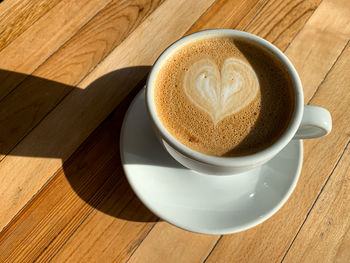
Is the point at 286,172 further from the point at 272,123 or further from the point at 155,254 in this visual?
the point at 155,254

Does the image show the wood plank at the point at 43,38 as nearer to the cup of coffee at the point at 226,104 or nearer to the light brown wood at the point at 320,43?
the cup of coffee at the point at 226,104

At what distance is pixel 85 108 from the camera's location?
729 millimetres

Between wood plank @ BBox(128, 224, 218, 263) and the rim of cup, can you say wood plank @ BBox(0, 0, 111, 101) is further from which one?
wood plank @ BBox(128, 224, 218, 263)

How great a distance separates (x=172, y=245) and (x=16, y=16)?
2.01ft

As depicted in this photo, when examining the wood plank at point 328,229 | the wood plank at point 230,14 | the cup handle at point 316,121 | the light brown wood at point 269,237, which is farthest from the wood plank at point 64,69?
the wood plank at point 328,229

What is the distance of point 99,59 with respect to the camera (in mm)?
778

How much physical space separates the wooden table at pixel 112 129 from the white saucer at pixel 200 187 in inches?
1.8

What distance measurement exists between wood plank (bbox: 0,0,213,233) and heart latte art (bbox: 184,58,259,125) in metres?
0.19

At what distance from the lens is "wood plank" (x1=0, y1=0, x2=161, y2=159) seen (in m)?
0.71

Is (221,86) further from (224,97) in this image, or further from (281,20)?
(281,20)

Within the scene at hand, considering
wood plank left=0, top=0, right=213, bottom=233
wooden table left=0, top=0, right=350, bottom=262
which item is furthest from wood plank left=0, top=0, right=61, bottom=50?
wood plank left=0, top=0, right=213, bottom=233

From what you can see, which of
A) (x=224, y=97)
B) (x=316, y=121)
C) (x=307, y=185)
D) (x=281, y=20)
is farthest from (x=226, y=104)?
(x=281, y=20)

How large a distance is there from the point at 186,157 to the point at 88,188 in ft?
0.76

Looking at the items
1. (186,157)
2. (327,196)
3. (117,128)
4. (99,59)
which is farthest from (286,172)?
(99,59)
